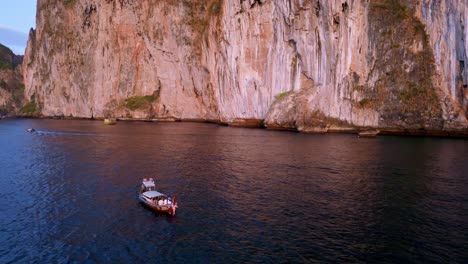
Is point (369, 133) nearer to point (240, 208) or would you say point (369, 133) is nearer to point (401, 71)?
point (401, 71)

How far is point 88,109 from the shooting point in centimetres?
17362

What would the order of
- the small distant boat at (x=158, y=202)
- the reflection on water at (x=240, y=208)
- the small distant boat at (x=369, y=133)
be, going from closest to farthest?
the reflection on water at (x=240, y=208)
the small distant boat at (x=158, y=202)
the small distant boat at (x=369, y=133)

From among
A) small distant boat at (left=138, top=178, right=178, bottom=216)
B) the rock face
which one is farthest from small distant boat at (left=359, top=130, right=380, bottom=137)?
small distant boat at (left=138, top=178, right=178, bottom=216)

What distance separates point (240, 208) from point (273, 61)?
80637mm

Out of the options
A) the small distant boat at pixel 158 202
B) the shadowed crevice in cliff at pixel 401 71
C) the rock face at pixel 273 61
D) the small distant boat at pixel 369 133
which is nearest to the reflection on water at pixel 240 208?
the small distant boat at pixel 158 202

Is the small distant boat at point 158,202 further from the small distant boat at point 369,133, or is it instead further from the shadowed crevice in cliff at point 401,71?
the shadowed crevice in cliff at point 401,71

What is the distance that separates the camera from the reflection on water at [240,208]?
872 inches

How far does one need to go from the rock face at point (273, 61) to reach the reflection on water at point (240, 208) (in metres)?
33.1

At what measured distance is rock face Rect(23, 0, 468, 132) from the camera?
3258 inches

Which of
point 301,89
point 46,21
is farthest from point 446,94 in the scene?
point 46,21

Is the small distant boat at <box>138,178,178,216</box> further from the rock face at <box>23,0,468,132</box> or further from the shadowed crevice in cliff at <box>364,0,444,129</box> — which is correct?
the shadowed crevice in cliff at <box>364,0,444,129</box>

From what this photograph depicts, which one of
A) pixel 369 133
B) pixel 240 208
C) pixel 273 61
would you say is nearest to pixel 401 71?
pixel 369 133

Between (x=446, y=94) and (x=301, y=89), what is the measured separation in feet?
106

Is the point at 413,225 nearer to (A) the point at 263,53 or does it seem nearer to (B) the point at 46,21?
(A) the point at 263,53
